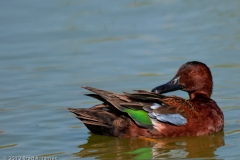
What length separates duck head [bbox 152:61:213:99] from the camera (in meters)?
12.1

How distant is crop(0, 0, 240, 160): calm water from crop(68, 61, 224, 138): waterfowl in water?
14 cm

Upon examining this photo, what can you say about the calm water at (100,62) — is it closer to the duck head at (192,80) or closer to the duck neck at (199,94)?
the duck neck at (199,94)

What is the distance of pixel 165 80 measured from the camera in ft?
44.4

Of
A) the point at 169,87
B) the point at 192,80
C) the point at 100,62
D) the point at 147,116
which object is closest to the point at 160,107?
the point at 147,116

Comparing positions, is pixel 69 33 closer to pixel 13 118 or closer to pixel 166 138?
pixel 13 118

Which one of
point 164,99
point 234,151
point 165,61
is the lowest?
point 234,151

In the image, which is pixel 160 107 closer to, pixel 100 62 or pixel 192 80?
pixel 192 80

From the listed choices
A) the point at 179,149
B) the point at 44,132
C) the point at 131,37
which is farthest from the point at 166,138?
the point at 131,37

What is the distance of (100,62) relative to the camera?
14422 mm

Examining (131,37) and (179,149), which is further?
(131,37)

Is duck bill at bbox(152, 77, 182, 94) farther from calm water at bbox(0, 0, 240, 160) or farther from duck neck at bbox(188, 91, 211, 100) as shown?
calm water at bbox(0, 0, 240, 160)

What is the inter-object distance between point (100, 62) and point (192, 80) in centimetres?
267

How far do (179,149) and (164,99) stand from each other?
2.76 ft

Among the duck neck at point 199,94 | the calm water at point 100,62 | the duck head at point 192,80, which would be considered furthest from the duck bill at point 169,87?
the calm water at point 100,62
